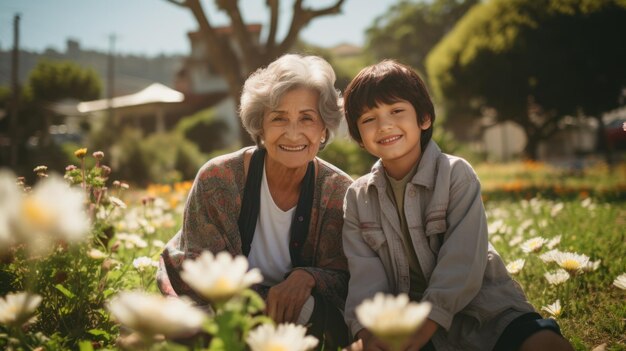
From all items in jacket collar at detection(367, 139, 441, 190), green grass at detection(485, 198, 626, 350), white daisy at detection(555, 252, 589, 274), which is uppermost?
jacket collar at detection(367, 139, 441, 190)

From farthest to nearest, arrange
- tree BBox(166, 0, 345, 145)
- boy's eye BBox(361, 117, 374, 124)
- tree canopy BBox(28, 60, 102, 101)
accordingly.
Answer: tree canopy BBox(28, 60, 102, 101) < tree BBox(166, 0, 345, 145) < boy's eye BBox(361, 117, 374, 124)

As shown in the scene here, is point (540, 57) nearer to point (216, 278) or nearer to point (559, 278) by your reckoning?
point (559, 278)

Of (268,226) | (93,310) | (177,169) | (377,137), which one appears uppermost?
(377,137)

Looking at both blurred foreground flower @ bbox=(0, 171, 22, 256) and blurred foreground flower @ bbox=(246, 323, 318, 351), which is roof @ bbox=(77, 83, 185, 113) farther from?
blurred foreground flower @ bbox=(246, 323, 318, 351)

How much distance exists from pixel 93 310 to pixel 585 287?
7.57ft

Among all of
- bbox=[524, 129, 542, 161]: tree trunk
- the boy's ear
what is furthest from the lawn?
bbox=[524, 129, 542, 161]: tree trunk

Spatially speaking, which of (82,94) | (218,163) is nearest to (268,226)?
(218,163)

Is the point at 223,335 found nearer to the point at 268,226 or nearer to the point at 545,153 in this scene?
the point at 268,226

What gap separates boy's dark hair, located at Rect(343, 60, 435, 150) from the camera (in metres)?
2.01

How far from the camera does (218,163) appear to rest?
89.7 inches

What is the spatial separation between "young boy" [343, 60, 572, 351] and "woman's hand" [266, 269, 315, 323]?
0.19 m

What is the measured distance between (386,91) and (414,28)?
32783 millimetres

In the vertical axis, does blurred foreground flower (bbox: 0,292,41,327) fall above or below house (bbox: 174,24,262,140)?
below

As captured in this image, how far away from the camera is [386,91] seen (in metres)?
2.01
